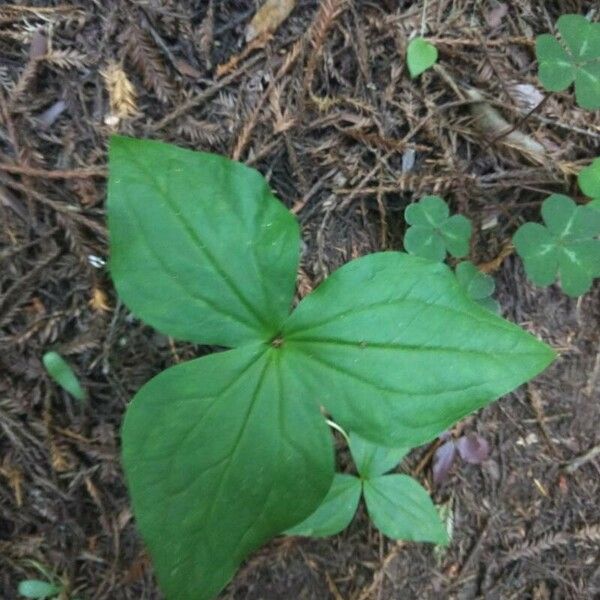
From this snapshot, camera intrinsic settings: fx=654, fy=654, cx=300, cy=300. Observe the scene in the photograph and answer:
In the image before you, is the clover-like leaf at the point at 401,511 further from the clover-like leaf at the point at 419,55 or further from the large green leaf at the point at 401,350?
the clover-like leaf at the point at 419,55

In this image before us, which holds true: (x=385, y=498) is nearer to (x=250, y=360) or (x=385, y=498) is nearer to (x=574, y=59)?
(x=250, y=360)

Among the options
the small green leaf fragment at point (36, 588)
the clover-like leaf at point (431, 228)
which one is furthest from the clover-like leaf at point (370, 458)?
the small green leaf fragment at point (36, 588)

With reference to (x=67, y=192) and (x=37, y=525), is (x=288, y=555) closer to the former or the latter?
(x=37, y=525)

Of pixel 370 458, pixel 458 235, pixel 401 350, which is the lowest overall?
pixel 370 458

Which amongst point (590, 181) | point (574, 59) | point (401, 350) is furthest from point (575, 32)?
point (401, 350)

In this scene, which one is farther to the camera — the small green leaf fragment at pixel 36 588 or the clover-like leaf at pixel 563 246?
the clover-like leaf at pixel 563 246

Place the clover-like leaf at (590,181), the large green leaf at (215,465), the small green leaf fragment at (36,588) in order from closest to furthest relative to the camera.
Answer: the large green leaf at (215,465), the small green leaf fragment at (36,588), the clover-like leaf at (590,181)
